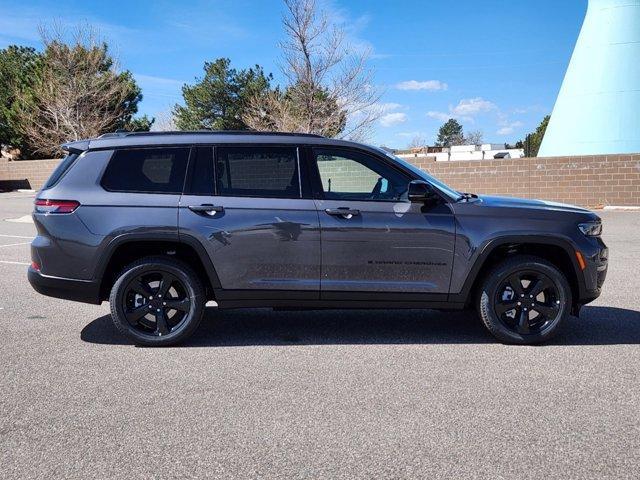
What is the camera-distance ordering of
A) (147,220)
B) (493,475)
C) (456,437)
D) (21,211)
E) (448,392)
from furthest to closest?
(21,211) < (147,220) < (448,392) < (456,437) < (493,475)

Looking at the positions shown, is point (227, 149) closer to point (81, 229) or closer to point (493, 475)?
point (81, 229)

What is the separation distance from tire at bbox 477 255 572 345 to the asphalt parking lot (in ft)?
0.49

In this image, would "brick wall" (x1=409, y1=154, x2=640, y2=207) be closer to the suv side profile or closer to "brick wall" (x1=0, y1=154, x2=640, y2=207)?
"brick wall" (x1=0, y1=154, x2=640, y2=207)

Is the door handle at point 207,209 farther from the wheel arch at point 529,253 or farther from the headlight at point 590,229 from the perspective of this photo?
the headlight at point 590,229

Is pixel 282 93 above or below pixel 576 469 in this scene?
above

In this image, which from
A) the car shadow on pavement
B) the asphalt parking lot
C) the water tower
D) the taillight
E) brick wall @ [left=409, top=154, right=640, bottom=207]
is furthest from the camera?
the water tower

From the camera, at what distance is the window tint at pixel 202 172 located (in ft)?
17.3

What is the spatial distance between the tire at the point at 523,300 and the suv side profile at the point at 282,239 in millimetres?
12

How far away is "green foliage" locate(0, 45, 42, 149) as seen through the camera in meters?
43.0

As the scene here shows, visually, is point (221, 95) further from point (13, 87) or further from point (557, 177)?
point (557, 177)

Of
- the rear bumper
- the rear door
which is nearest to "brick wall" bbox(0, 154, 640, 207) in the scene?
the rear door

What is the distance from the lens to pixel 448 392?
4203 millimetres

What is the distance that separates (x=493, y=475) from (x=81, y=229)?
3.78 m

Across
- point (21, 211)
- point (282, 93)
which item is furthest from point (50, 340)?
point (282, 93)
